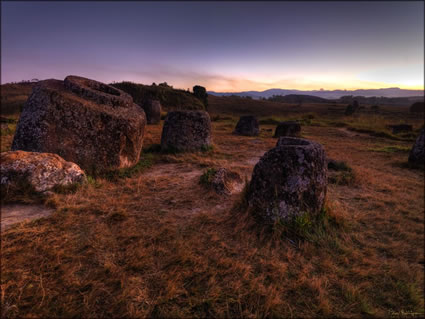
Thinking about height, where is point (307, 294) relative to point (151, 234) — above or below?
below

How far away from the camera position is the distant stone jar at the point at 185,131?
25.0ft

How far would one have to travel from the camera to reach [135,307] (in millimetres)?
1774

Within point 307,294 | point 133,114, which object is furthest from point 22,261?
point 133,114

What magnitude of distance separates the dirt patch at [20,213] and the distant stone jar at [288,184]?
124 inches

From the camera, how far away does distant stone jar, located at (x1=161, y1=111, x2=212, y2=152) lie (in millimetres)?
7617

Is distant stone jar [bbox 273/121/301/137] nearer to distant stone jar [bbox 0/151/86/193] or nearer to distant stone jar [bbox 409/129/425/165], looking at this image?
distant stone jar [bbox 409/129/425/165]

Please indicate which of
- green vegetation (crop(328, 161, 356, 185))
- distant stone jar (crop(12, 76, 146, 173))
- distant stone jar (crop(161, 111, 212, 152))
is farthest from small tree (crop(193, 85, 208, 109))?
distant stone jar (crop(12, 76, 146, 173))

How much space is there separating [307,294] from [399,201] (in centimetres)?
380

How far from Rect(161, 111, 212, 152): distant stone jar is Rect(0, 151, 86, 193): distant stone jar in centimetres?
390

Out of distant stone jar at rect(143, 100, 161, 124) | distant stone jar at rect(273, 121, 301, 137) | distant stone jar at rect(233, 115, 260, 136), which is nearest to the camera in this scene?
distant stone jar at rect(273, 121, 301, 137)

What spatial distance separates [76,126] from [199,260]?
417 cm

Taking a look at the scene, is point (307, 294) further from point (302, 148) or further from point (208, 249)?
point (302, 148)

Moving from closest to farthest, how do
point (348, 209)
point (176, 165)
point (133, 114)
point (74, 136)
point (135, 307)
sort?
point (135, 307) → point (348, 209) → point (74, 136) → point (133, 114) → point (176, 165)

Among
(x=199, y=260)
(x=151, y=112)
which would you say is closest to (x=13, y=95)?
(x=151, y=112)
